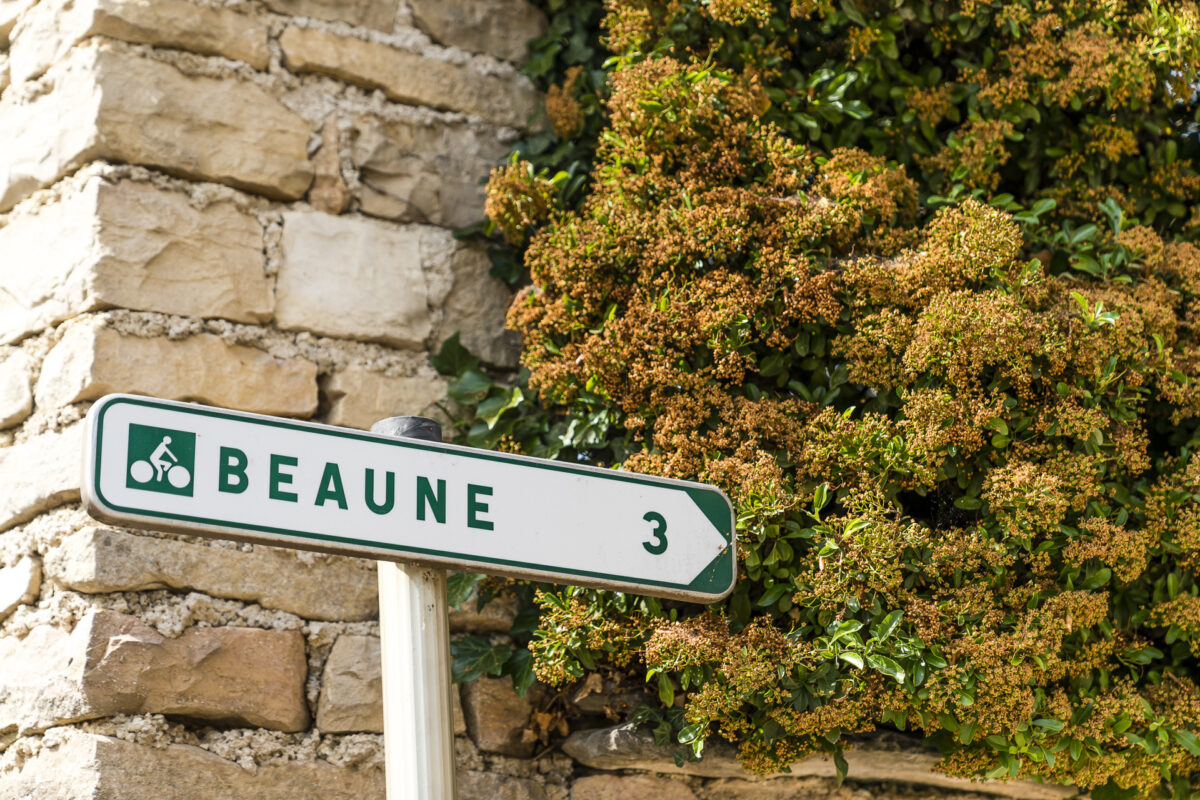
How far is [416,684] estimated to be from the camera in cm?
145

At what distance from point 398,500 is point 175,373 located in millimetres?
927

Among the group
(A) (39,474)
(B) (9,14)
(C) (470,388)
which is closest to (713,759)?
(C) (470,388)

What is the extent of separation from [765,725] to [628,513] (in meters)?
0.57

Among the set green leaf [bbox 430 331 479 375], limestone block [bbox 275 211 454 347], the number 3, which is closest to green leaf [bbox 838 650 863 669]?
the number 3

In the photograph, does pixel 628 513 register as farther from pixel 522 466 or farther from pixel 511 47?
pixel 511 47

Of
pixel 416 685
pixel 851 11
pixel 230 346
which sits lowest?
pixel 416 685

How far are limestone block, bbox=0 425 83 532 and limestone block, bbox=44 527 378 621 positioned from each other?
0.10 meters

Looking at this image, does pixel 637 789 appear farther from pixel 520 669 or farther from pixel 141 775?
pixel 141 775

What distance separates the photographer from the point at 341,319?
2.48 metres

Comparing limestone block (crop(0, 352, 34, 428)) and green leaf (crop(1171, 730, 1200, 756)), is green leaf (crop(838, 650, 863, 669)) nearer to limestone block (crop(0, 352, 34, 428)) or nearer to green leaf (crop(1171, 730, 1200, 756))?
green leaf (crop(1171, 730, 1200, 756))

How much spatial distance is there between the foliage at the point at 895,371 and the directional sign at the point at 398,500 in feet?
1.21

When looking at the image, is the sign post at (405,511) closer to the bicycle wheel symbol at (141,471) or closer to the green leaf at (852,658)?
the bicycle wheel symbol at (141,471)

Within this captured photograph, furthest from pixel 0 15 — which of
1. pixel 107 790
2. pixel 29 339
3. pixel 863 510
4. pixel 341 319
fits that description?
pixel 863 510

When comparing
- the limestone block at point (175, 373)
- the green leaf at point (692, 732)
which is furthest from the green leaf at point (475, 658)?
the limestone block at point (175, 373)
